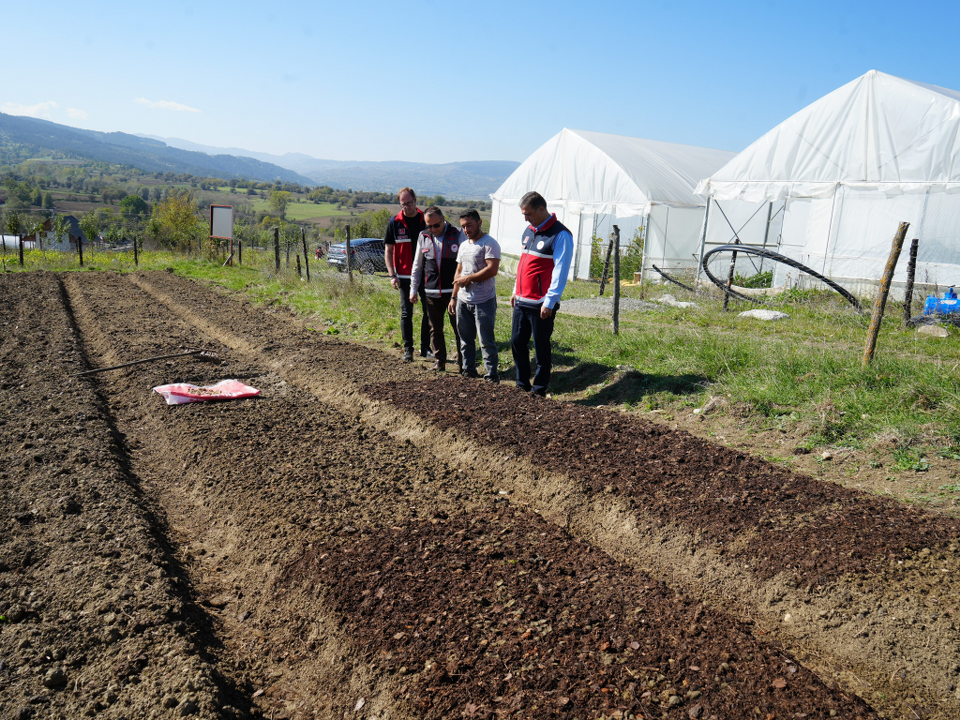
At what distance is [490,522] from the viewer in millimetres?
3691

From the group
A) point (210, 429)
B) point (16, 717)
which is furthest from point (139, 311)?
point (16, 717)

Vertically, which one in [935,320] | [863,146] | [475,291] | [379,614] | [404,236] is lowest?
[379,614]

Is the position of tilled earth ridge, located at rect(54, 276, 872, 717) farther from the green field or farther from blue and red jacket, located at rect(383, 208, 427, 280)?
the green field

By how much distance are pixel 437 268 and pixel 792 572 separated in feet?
15.9

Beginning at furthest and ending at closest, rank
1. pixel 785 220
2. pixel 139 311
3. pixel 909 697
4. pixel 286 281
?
pixel 785 220 → pixel 286 281 → pixel 139 311 → pixel 909 697

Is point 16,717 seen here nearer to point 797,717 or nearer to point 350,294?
point 797,717

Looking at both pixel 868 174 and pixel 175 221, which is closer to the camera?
pixel 868 174

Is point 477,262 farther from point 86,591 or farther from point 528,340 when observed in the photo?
point 86,591

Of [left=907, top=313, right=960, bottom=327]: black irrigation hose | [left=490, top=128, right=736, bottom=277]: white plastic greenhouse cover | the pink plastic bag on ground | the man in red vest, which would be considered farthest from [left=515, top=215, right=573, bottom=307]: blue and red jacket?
[left=490, top=128, right=736, bottom=277]: white plastic greenhouse cover

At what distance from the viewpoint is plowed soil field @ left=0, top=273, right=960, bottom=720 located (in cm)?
245

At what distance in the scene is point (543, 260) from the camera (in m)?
5.80

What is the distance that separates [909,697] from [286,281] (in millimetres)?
13278

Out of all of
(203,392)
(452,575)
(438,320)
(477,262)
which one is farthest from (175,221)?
(452,575)

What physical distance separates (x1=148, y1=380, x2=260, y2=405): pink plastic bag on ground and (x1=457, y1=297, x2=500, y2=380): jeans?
211 centimetres
